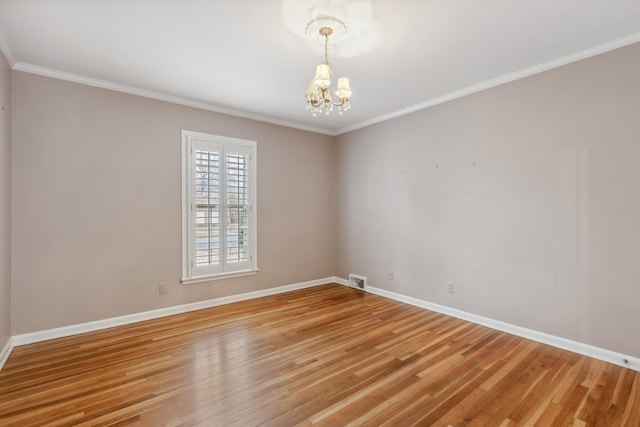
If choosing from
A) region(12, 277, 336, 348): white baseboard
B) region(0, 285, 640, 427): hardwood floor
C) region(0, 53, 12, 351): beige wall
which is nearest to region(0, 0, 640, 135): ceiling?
region(0, 53, 12, 351): beige wall

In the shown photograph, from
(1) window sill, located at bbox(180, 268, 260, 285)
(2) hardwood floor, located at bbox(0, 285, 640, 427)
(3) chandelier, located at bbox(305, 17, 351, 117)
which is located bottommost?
(2) hardwood floor, located at bbox(0, 285, 640, 427)

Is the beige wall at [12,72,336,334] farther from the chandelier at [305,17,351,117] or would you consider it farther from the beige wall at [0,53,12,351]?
the chandelier at [305,17,351,117]

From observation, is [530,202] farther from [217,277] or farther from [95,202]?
[95,202]

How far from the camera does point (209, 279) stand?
4.10m

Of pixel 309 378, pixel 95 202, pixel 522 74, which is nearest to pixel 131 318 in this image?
pixel 95 202

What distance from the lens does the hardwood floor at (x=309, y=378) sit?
6.31ft

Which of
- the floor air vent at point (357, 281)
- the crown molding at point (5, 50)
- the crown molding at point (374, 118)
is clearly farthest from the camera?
the floor air vent at point (357, 281)

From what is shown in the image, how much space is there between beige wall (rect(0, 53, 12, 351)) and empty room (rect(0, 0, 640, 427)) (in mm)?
38

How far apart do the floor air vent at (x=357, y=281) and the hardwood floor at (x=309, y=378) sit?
1.44 meters

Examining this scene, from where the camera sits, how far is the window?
3920 millimetres

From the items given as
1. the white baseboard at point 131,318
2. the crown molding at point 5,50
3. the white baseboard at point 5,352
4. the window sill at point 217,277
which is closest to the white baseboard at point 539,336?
the white baseboard at point 131,318

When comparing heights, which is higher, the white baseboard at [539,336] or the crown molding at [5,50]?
the crown molding at [5,50]

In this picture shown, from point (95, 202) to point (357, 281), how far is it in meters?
3.82

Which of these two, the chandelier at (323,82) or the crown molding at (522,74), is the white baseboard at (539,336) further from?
the chandelier at (323,82)
